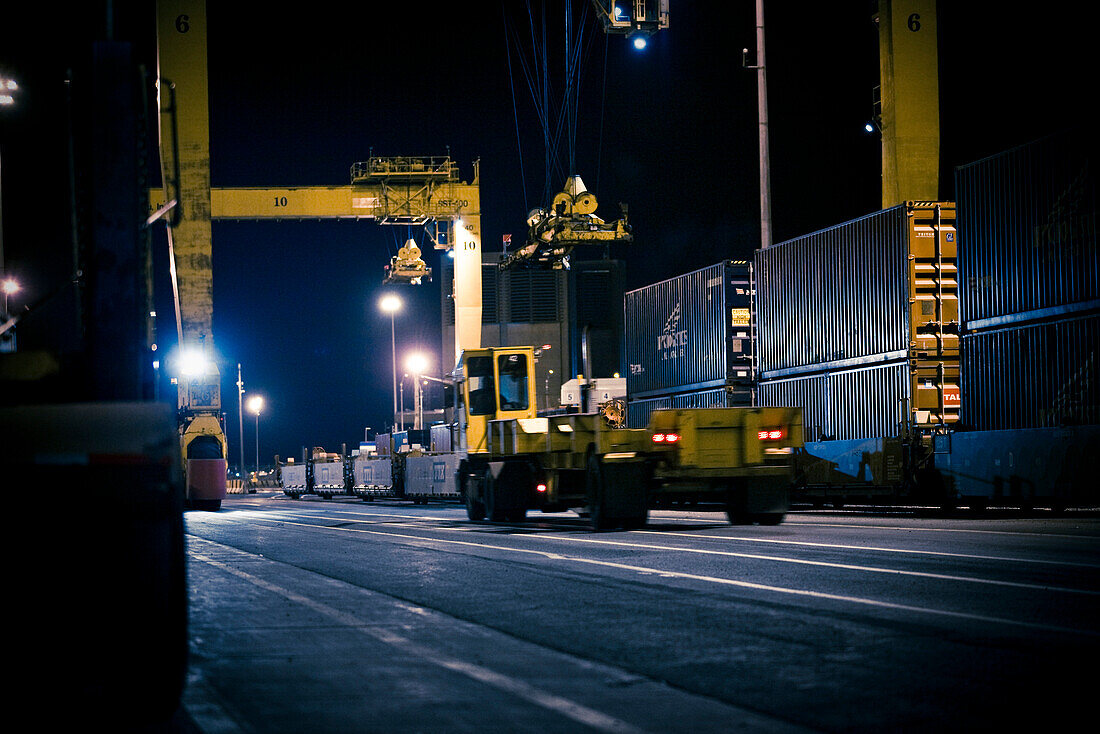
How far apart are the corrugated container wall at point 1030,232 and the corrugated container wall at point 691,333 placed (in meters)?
6.55

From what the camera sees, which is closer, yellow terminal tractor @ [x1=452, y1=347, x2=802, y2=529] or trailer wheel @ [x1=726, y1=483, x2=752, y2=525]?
yellow terminal tractor @ [x1=452, y1=347, x2=802, y2=529]

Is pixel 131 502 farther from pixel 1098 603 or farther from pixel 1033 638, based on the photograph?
pixel 1098 603

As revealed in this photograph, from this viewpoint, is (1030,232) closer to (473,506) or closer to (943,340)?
(943,340)

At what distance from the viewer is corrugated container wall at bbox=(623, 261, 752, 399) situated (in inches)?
1193

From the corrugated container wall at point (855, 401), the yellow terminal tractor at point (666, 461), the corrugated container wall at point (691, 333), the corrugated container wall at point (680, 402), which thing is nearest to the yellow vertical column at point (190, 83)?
the corrugated container wall at point (691, 333)

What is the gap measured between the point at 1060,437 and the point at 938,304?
14.8 feet

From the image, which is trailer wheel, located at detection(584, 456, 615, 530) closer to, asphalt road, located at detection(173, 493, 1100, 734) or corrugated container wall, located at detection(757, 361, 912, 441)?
asphalt road, located at detection(173, 493, 1100, 734)

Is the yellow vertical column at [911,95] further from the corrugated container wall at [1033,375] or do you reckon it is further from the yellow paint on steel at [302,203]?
the yellow paint on steel at [302,203]

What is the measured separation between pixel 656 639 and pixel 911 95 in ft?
79.2

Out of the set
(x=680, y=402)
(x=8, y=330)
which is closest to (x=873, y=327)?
(x=680, y=402)

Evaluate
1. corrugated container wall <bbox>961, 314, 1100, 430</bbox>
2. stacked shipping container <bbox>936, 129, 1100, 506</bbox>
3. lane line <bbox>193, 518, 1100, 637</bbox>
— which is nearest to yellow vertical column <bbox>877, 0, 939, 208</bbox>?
stacked shipping container <bbox>936, 129, 1100, 506</bbox>

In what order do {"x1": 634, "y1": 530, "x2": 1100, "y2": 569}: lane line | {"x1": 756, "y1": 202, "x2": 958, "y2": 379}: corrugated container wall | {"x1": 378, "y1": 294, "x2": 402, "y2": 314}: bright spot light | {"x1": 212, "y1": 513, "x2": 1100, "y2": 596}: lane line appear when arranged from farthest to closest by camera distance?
1. {"x1": 378, "y1": 294, "x2": 402, "y2": 314}: bright spot light
2. {"x1": 756, "y1": 202, "x2": 958, "y2": 379}: corrugated container wall
3. {"x1": 634, "y1": 530, "x2": 1100, "y2": 569}: lane line
4. {"x1": 212, "y1": 513, "x2": 1100, "y2": 596}: lane line

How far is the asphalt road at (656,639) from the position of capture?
5750 millimetres

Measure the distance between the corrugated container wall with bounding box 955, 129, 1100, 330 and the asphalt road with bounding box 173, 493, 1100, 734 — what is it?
25.1 ft
